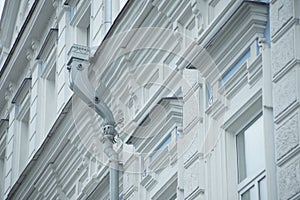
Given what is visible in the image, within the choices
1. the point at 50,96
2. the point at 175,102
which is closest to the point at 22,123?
the point at 50,96

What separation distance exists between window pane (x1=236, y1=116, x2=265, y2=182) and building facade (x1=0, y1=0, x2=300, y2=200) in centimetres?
1

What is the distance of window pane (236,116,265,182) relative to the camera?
13.9 meters

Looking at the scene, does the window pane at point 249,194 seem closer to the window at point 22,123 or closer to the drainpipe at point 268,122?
the drainpipe at point 268,122

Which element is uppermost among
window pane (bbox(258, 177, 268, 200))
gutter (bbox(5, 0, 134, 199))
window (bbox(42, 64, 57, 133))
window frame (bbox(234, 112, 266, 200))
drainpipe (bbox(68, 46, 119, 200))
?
window (bbox(42, 64, 57, 133))

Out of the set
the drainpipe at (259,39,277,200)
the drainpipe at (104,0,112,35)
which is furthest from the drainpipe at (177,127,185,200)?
the drainpipe at (104,0,112,35)

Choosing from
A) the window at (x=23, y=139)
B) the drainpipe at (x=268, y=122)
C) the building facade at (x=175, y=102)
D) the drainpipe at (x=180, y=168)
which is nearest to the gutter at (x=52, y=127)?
the building facade at (x=175, y=102)

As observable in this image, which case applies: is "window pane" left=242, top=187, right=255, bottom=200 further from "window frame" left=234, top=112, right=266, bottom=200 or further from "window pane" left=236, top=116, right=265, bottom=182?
"window pane" left=236, top=116, right=265, bottom=182

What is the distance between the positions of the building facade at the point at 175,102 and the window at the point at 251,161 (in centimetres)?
1

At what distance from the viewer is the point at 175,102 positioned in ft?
53.1

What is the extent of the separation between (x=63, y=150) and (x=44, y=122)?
260cm

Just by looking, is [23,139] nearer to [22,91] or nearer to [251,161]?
[22,91]

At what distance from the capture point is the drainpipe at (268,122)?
42.5 ft

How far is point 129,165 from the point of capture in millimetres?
17859

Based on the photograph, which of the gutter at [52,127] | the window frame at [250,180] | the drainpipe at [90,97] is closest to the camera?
the window frame at [250,180]
